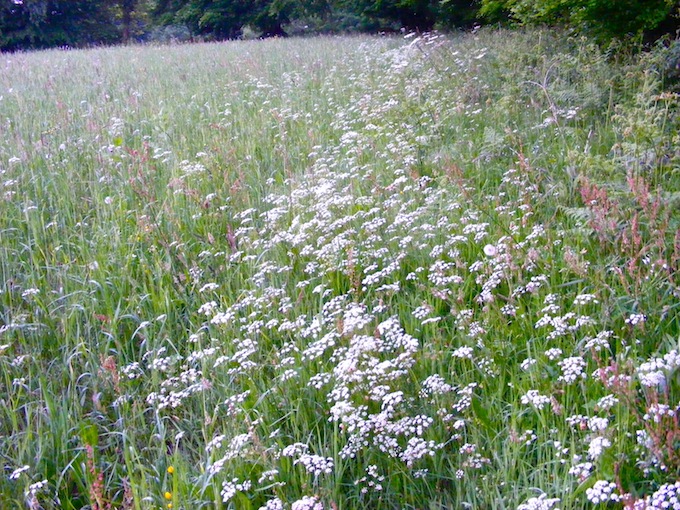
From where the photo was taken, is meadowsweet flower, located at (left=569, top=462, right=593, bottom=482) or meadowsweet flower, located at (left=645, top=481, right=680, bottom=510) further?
meadowsweet flower, located at (left=569, top=462, right=593, bottom=482)

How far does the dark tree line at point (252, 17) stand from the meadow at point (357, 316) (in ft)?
7.68

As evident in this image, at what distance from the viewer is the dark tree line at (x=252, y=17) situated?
824cm

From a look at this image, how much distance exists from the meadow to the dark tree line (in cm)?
234

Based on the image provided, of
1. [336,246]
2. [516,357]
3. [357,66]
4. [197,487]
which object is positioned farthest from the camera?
[357,66]

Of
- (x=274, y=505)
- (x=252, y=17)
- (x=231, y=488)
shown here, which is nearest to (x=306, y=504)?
(x=274, y=505)

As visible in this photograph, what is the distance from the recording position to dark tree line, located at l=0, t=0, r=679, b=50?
8242 mm

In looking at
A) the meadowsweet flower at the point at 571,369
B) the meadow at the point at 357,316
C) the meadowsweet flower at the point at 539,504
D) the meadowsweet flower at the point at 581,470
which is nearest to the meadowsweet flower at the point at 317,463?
the meadow at the point at 357,316

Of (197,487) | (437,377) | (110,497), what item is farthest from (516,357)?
(110,497)

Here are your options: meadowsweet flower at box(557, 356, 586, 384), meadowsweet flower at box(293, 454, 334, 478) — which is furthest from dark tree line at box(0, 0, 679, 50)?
meadowsweet flower at box(293, 454, 334, 478)

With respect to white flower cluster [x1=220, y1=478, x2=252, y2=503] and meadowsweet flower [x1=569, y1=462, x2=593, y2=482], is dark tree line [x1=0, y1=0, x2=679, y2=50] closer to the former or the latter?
meadowsweet flower [x1=569, y1=462, x2=593, y2=482]

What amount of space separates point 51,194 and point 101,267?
1.41 metres

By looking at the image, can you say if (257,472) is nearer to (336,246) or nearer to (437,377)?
(437,377)

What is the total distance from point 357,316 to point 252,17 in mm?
28362

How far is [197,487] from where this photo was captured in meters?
2.43
